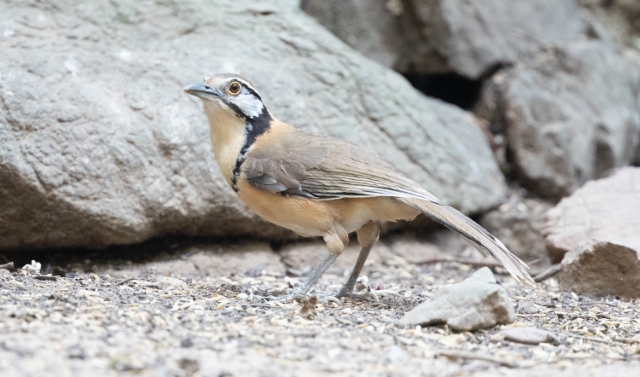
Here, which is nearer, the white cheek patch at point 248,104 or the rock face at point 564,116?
the white cheek patch at point 248,104

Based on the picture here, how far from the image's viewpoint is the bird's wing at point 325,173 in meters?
4.80

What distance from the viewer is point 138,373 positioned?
2.93 metres

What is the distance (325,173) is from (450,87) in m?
5.16

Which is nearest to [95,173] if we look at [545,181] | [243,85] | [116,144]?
[116,144]

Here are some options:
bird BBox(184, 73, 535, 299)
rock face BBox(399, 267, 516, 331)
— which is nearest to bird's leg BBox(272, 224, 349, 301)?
bird BBox(184, 73, 535, 299)

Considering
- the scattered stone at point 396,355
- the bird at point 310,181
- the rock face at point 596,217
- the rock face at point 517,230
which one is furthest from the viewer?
the rock face at point 517,230

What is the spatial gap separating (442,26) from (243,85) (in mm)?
4145

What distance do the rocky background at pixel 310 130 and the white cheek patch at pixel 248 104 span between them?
4.04ft

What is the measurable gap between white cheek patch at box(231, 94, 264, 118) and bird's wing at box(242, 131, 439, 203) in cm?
30

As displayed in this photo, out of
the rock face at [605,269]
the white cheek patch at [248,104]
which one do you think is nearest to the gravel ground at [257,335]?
the rock face at [605,269]

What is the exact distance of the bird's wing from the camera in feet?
15.7

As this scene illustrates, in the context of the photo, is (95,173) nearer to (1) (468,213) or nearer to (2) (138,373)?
(2) (138,373)

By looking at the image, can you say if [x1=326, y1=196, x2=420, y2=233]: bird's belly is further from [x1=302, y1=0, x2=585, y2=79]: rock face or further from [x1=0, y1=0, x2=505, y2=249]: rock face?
[x1=302, y1=0, x2=585, y2=79]: rock face

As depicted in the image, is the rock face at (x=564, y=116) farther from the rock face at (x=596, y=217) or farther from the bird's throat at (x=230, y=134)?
the bird's throat at (x=230, y=134)
